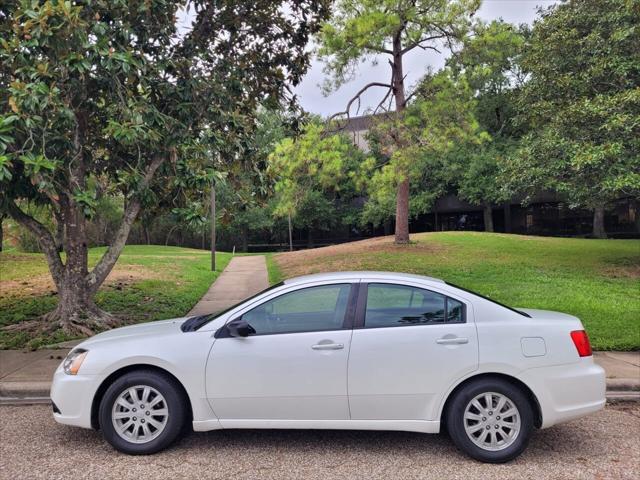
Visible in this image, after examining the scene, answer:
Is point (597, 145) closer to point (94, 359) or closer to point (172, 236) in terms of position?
point (94, 359)

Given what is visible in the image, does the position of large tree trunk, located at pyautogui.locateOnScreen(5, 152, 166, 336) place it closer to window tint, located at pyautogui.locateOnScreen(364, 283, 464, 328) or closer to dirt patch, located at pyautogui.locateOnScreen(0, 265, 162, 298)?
dirt patch, located at pyautogui.locateOnScreen(0, 265, 162, 298)

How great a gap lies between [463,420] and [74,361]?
3.24m

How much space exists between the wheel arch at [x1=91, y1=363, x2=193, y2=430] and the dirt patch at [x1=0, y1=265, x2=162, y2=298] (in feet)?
29.8

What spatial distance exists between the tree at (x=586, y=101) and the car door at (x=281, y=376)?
9993 mm

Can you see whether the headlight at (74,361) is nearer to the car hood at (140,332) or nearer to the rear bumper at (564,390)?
the car hood at (140,332)

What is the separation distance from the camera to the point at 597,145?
12.1 meters

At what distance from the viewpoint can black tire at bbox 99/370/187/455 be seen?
390cm

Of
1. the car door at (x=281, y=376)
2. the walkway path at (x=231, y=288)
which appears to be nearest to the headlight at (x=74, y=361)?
the car door at (x=281, y=376)

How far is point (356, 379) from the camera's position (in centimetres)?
386

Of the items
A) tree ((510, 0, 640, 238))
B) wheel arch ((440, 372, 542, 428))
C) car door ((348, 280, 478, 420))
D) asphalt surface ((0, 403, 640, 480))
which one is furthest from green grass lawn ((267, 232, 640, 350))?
car door ((348, 280, 478, 420))

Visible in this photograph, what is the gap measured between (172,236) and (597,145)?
4147 cm

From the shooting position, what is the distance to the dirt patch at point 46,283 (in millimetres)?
12055

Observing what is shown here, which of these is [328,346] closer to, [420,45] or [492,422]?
[492,422]

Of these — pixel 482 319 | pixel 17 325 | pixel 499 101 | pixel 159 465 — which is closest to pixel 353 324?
pixel 482 319
